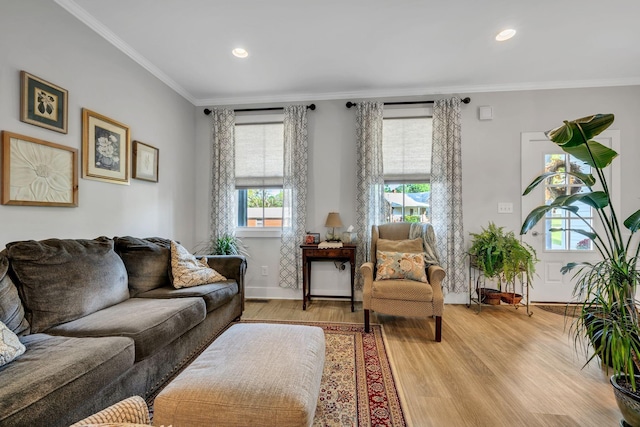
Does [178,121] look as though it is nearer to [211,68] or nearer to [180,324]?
[211,68]

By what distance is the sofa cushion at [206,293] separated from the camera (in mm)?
2152

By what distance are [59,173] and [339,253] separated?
8.46 ft

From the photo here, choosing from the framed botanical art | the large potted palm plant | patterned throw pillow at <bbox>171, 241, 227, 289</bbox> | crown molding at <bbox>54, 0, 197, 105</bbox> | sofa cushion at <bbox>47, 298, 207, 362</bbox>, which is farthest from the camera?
patterned throw pillow at <bbox>171, 241, 227, 289</bbox>

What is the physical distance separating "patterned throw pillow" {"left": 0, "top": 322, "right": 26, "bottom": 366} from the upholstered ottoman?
26.7 inches

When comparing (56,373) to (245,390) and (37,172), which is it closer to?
(245,390)

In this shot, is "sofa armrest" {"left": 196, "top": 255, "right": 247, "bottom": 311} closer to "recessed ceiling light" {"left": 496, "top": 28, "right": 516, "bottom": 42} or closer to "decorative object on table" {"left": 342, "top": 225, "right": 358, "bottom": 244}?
"decorative object on table" {"left": 342, "top": 225, "right": 358, "bottom": 244}

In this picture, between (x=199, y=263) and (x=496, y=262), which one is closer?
(x=199, y=263)

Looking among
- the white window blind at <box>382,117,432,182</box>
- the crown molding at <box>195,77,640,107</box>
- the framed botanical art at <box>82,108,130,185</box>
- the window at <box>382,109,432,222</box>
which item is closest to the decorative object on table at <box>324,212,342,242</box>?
the window at <box>382,109,432,222</box>

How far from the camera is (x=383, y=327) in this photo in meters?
2.71

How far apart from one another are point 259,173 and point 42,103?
2.14 metres

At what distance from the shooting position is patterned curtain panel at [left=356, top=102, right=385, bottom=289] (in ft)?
11.3

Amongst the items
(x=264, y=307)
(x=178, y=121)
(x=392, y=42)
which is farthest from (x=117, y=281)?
(x=392, y=42)

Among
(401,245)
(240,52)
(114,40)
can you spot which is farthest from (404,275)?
(114,40)

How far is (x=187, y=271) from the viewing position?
7.88ft
